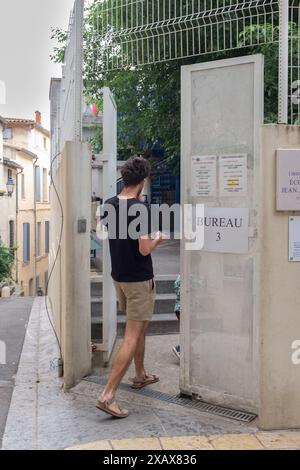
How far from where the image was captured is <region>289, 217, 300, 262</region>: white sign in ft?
11.9

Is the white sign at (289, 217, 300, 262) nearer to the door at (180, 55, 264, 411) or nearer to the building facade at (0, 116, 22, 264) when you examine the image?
the door at (180, 55, 264, 411)

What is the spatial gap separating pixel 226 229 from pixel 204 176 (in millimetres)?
439

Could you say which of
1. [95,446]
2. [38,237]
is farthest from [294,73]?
[38,237]

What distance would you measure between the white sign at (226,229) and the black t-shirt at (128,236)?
46 cm

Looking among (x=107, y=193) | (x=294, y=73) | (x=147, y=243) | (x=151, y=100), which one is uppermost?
(x=151, y=100)

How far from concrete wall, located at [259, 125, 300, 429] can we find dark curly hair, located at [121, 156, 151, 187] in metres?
0.96

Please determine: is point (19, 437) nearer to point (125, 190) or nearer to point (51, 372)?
point (51, 372)

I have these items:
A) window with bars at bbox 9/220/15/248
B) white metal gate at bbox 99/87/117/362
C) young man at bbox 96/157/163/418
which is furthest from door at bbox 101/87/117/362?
window with bars at bbox 9/220/15/248

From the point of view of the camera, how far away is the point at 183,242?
13.6 feet

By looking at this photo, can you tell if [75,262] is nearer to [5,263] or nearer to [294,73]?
[294,73]

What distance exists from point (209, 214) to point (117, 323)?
2.41m

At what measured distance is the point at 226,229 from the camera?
392 cm
